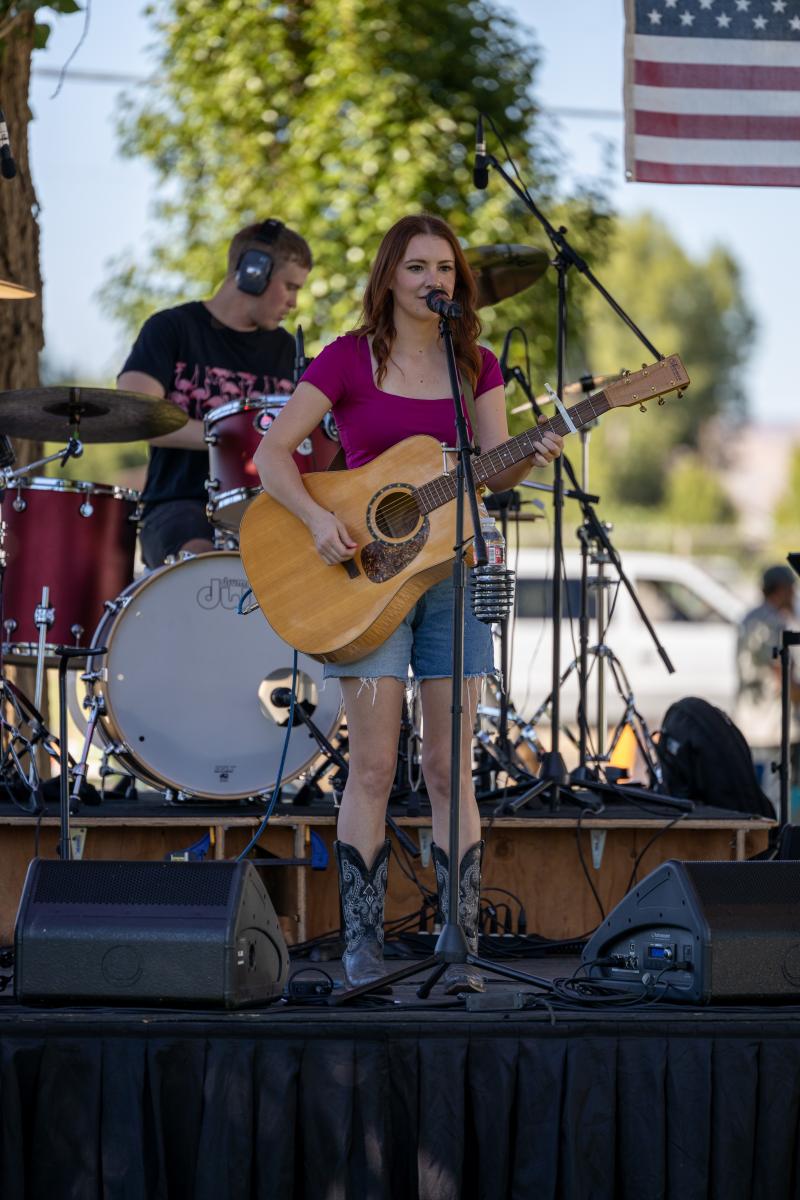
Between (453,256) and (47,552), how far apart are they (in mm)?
2185

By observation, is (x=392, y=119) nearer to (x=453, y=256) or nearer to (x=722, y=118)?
(x=722, y=118)

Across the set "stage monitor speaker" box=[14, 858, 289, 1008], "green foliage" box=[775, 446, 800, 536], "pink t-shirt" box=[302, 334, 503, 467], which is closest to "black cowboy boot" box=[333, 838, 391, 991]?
"stage monitor speaker" box=[14, 858, 289, 1008]

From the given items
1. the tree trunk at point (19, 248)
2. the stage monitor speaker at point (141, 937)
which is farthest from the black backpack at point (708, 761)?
the tree trunk at point (19, 248)

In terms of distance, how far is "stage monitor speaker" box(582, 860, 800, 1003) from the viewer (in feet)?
12.2

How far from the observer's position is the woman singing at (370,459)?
4.18 m

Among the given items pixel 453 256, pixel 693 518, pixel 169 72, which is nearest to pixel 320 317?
pixel 169 72

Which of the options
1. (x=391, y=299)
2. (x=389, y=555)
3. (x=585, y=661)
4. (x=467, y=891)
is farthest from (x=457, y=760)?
(x=585, y=661)

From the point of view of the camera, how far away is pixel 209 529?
6.04 meters

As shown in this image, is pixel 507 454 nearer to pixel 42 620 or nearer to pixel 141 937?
pixel 141 937

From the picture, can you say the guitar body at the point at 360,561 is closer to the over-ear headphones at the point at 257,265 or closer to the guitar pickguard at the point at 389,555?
the guitar pickguard at the point at 389,555

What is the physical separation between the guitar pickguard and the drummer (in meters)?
1.79

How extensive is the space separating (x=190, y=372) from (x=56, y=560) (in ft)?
3.14

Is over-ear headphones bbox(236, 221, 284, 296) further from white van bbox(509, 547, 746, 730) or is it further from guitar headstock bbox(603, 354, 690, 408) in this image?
white van bbox(509, 547, 746, 730)

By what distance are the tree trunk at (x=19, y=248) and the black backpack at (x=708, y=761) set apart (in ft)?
9.48
